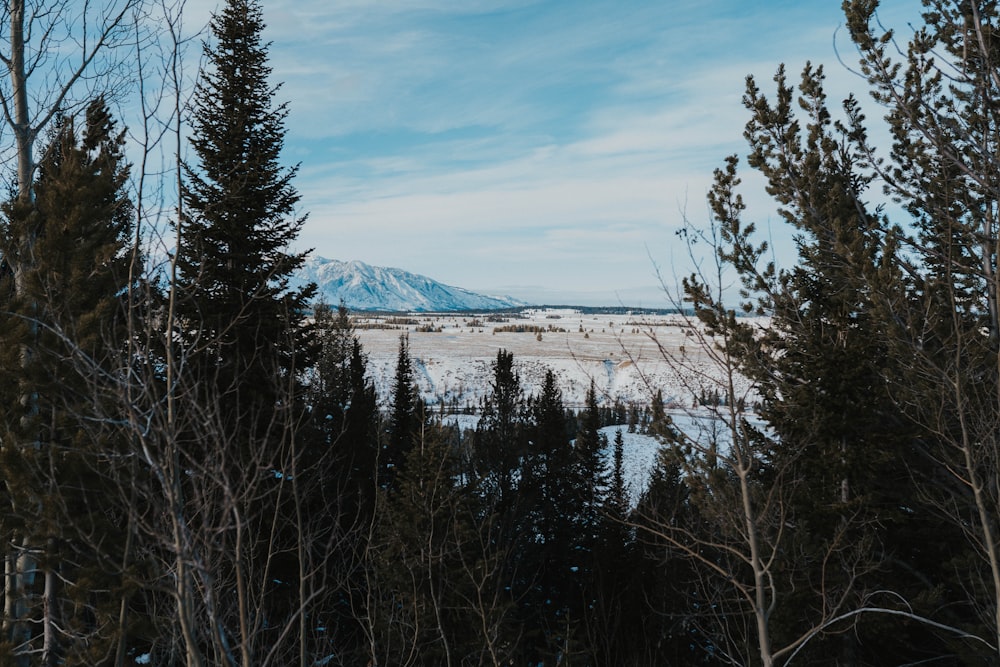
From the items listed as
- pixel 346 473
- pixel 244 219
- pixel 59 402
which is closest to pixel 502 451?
pixel 346 473

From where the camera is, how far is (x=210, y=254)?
14641mm

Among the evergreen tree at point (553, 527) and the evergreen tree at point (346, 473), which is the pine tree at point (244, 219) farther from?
the evergreen tree at point (553, 527)

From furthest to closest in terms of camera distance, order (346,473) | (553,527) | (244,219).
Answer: (553,527)
(346,473)
(244,219)

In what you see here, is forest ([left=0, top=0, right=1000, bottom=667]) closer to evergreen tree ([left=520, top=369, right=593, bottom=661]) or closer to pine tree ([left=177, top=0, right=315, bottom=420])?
pine tree ([left=177, top=0, right=315, bottom=420])

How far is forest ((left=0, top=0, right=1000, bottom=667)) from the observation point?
586 centimetres

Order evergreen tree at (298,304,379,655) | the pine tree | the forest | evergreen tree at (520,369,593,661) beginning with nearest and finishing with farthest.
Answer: the forest → the pine tree → evergreen tree at (298,304,379,655) → evergreen tree at (520,369,593,661)

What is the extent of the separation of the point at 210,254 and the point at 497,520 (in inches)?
→ 779

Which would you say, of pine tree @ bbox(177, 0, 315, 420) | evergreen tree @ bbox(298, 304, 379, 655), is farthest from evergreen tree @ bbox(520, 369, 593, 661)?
pine tree @ bbox(177, 0, 315, 420)

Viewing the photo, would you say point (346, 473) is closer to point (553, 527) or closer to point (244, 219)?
point (553, 527)

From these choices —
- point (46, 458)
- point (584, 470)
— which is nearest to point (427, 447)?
point (46, 458)

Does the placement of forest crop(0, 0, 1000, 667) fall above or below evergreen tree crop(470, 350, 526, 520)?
above

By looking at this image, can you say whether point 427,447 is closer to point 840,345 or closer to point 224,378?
point 224,378

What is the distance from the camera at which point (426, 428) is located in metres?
19.9

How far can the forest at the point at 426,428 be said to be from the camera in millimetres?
5859
